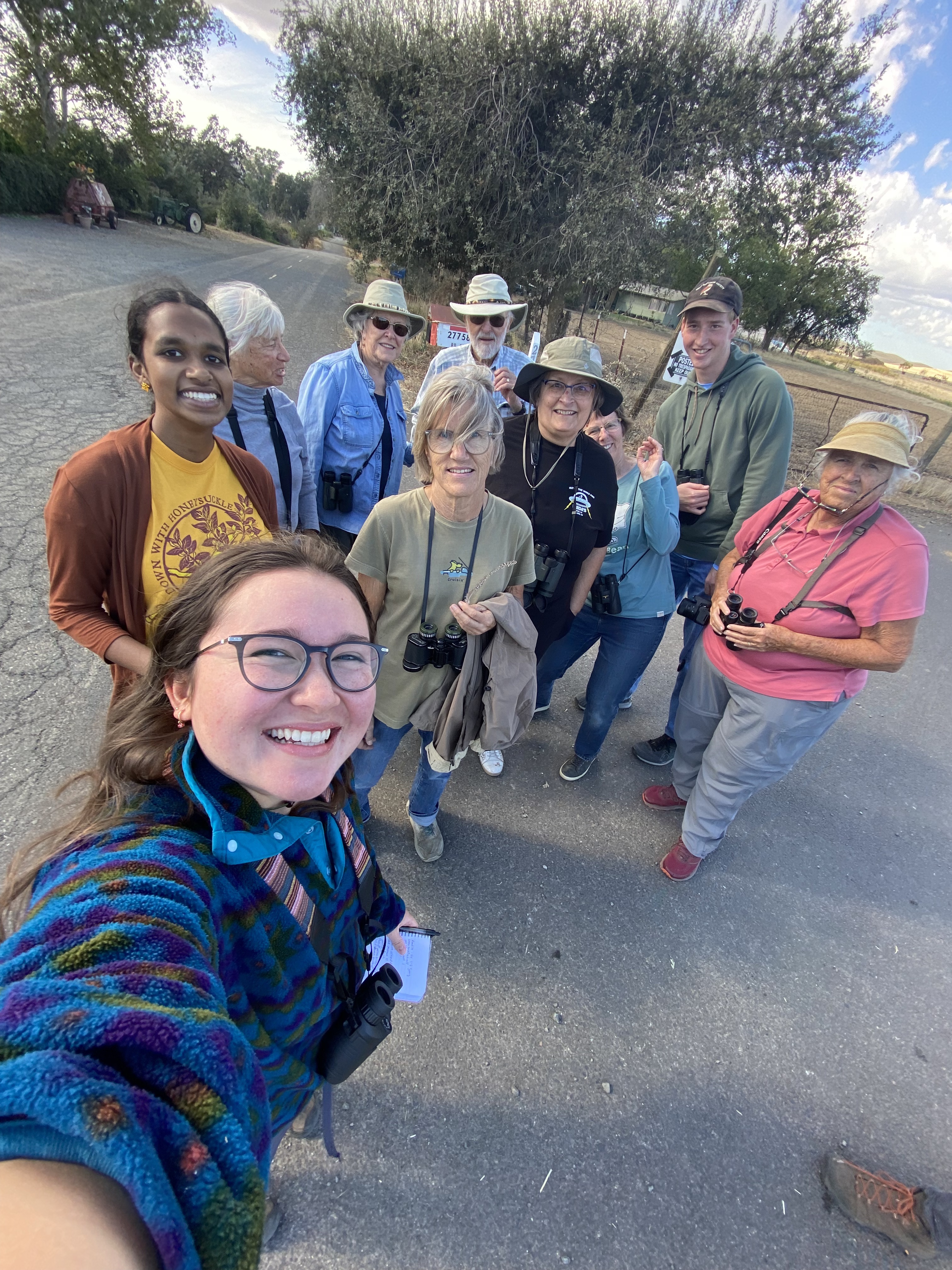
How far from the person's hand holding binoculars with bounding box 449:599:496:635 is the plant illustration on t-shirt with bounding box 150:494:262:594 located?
2.46 ft

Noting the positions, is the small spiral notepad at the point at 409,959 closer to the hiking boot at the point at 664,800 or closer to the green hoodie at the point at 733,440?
the hiking boot at the point at 664,800

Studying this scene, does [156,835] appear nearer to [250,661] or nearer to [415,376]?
[250,661]

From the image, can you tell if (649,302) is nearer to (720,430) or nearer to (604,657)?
(720,430)

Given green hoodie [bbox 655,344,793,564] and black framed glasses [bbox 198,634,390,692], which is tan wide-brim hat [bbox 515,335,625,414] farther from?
black framed glasses [bbox 198,634,390,692]

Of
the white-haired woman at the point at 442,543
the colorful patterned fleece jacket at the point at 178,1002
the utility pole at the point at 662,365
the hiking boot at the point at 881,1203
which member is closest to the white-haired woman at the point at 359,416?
the white-haired woman at the point at 442,543

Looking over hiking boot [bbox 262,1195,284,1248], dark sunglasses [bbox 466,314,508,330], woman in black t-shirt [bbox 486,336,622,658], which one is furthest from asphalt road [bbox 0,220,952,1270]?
dark sunglasses [bbox 466,314,508,330]

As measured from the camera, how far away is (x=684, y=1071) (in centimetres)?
196

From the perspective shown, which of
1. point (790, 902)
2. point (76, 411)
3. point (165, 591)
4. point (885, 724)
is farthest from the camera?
point (76, 411)

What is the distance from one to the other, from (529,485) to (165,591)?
4.94 feet

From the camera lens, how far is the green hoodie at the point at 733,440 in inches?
110

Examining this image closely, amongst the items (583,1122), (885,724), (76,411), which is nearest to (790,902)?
(583,1122)

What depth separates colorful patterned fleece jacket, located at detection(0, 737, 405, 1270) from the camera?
536 mm

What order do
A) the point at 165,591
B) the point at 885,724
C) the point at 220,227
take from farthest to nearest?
the point at 220,227 < the point at 885,724 < the point at 165,591

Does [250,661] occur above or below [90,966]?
above
